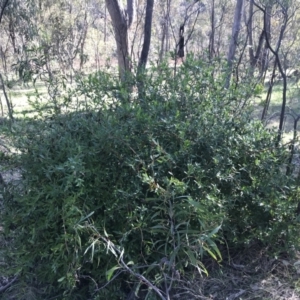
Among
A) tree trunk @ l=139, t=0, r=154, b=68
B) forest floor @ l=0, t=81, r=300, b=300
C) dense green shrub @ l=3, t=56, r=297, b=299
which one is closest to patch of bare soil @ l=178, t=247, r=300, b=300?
forest floor @ l=0, t=81, r=300, b=300

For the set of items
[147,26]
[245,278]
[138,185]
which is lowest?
[245,278]

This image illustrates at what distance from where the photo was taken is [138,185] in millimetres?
2240

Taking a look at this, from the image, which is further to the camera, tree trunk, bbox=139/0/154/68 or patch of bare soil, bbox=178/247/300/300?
tree trunk, bbox=139/0/154/68

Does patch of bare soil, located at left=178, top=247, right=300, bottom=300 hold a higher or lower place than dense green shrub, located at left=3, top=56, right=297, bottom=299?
lower

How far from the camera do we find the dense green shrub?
6.88 ft

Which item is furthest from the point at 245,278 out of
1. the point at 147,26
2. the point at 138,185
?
the point at 147,26

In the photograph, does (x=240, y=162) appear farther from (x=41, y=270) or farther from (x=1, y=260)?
(x=1, y=260)

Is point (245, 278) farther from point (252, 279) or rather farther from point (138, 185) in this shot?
point (138, 185)

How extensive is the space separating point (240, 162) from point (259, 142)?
19 cm

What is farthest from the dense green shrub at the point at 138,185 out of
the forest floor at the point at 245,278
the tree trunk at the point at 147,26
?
the tree trunk at the point at 147,26

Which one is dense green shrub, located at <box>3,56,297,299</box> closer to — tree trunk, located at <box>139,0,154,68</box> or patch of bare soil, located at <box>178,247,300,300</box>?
patch of bare soil, located at <box>178,247,300,300</box>

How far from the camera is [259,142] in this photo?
8.63 ft

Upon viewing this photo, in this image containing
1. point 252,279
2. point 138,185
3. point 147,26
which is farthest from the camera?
point 147,26

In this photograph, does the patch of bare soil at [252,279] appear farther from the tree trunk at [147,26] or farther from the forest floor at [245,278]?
the tree trunk at [147,26]
